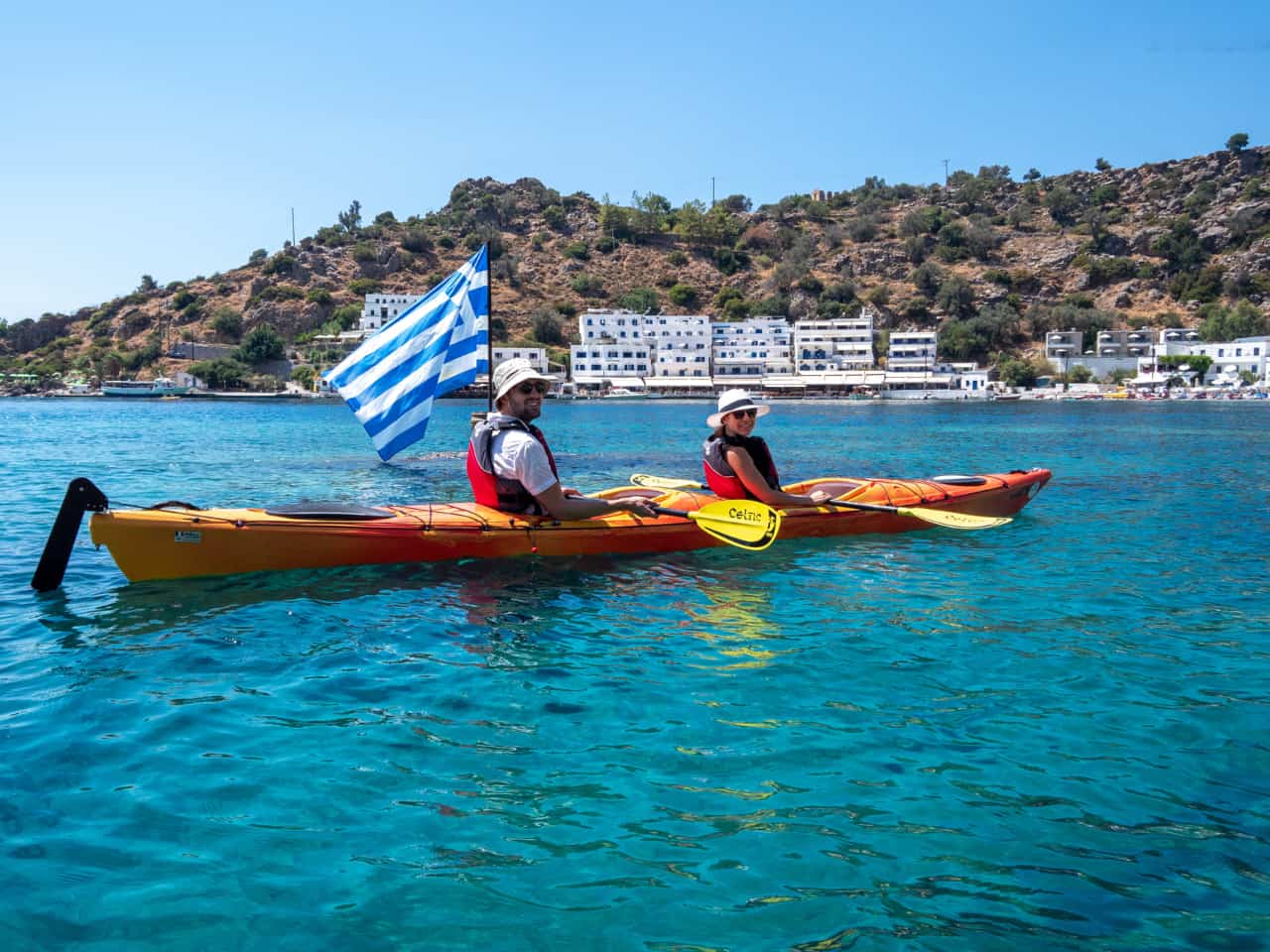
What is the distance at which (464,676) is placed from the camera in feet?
20.9

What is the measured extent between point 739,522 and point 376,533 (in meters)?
3.92

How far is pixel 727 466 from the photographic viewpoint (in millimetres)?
10250

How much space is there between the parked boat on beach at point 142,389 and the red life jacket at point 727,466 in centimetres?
10446

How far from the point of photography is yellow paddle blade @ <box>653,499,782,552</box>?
977 centimetres

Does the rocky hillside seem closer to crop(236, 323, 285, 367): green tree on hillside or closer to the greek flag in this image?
crop(236, 323, 285, 367): green tree on hillside

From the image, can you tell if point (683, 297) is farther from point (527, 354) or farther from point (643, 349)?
point (527, 354)

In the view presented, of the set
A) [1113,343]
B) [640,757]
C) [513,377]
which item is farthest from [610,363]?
[640,757]

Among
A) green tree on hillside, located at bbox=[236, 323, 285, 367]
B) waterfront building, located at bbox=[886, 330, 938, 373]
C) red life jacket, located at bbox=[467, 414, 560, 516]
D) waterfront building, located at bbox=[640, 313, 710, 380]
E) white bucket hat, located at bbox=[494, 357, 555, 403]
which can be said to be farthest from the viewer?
waterfront building, located at bbox=[640, 313, 710, 380]

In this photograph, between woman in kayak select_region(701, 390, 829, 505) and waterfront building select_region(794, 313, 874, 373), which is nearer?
woman in kayak select_region(701, 390, 829, 505)

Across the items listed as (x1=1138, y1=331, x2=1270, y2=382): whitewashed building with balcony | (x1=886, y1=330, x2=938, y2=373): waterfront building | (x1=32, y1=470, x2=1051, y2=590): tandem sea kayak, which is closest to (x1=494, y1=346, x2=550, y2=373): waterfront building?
(x1=886, y1=330, x2=938, y2=373): waterfront building

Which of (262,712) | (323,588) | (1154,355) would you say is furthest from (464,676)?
(1154,355)

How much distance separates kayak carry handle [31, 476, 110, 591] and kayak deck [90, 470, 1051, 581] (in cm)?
17

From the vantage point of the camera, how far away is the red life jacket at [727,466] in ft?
33.4

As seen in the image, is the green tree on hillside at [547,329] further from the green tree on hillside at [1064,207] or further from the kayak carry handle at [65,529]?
the kayak carry handle at [65,529]
